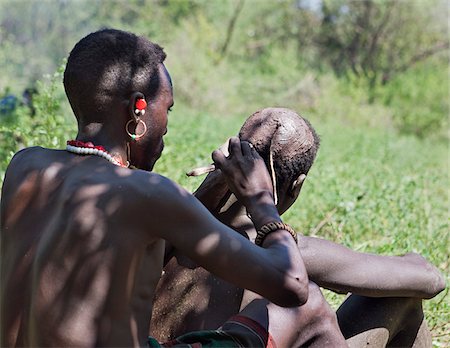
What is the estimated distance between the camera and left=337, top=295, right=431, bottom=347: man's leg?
309 cm

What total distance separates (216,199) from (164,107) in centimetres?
52

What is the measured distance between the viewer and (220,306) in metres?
2.86

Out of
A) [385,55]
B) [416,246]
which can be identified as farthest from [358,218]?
[385,55]

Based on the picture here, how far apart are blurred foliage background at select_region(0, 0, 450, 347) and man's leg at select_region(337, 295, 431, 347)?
1.08 metres

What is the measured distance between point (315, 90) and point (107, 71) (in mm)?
21220

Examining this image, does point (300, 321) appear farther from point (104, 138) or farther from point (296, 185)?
point (104, 138)

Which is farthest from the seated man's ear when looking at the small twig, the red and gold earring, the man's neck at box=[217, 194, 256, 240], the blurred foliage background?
the blurred foliage background

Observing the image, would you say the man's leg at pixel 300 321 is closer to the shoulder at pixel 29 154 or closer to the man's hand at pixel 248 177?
the man's hand at pixel 248 177

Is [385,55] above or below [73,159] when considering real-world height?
below

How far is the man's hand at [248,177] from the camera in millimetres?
2459

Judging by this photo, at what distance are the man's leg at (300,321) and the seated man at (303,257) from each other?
15 cm

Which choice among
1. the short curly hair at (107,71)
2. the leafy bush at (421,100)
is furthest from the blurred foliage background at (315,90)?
the short curly hair at (107,71)

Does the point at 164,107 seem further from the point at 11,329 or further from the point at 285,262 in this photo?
the point at 11,329

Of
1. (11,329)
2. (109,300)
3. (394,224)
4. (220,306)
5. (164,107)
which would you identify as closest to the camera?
(109,300)
